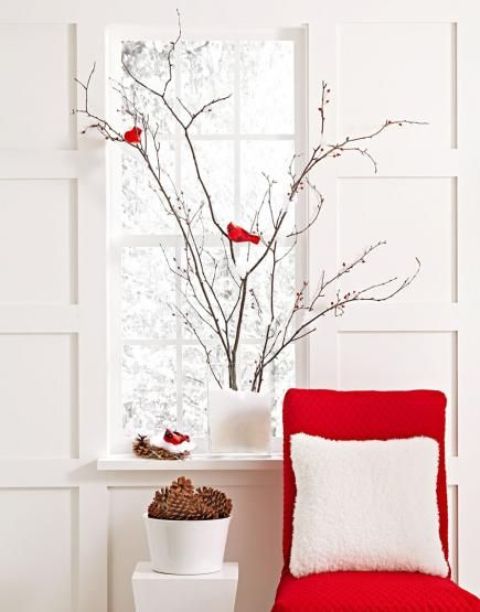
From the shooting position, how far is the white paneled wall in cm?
369

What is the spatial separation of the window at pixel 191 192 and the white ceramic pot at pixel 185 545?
1.92 ft

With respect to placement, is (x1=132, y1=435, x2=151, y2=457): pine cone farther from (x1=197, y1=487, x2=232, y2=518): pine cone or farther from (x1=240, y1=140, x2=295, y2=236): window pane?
(x1=240, y1=140, x2=295, y2=236): window pane

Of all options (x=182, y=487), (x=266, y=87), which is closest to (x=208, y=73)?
(x=266, y=87)

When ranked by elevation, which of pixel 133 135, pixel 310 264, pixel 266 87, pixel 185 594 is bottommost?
pixel 185 594

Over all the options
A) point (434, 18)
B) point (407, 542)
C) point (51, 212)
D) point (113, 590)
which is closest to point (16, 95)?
→ point (51, 212)

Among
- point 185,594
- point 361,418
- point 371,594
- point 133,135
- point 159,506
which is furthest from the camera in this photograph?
point 133,135

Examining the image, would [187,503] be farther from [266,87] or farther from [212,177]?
[266,87]

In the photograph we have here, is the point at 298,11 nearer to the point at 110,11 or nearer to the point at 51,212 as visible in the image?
the point at 110,11

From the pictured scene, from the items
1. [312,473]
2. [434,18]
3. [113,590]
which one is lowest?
[113,590]

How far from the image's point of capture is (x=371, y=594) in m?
2.99

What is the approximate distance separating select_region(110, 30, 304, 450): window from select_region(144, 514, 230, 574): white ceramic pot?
0.58 m

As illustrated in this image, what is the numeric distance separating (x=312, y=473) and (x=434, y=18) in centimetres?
170

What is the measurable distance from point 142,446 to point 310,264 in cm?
89

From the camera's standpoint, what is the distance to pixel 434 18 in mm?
3732
